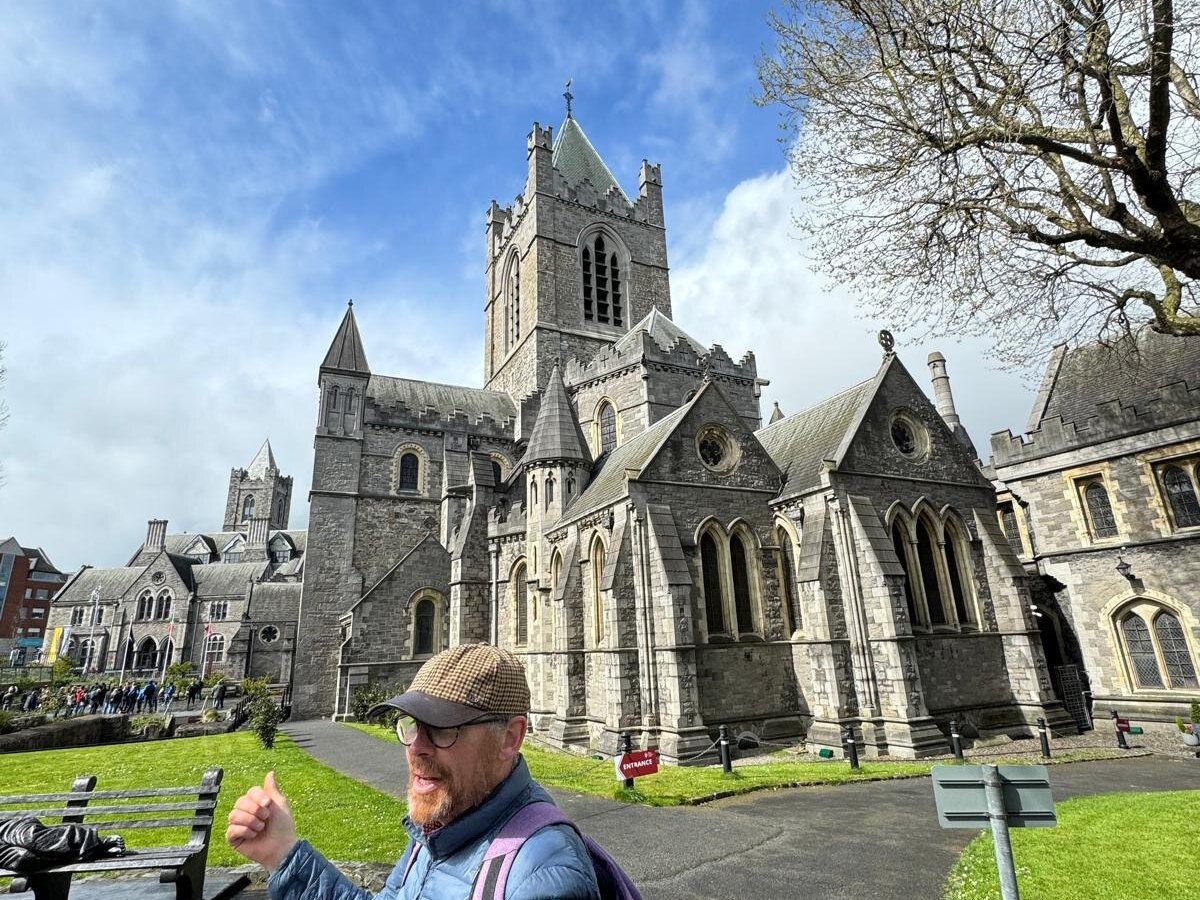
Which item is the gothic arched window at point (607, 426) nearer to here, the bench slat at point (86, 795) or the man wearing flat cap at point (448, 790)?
the bench slat at point (86, 795)

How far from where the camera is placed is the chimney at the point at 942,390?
31.7m

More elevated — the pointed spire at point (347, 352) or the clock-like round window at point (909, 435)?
the pointed spire at point (347, 352)

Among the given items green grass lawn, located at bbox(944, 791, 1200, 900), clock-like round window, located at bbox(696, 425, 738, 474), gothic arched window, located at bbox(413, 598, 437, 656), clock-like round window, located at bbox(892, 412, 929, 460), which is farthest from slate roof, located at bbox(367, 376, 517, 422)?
green grass lawn, located at bbox(944, 791, 1200, 900)

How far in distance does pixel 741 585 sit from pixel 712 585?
916mm

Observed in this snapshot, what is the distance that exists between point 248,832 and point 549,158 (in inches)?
1533

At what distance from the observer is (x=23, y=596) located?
6888 cm

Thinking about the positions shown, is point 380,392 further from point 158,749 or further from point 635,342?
point 158,749

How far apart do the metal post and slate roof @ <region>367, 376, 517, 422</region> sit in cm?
2958

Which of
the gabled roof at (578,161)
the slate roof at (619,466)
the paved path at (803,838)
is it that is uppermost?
the gabled roof at (578,161)

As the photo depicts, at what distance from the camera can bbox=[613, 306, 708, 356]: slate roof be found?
2797 centimetres

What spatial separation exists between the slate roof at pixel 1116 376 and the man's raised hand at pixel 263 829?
2126cm

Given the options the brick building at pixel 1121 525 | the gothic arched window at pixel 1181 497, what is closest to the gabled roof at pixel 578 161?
the brick building at pixel 1121 525

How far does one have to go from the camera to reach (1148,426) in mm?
17594

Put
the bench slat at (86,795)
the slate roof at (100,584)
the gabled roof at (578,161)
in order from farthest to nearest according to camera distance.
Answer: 1. the slate roof at (100,584)
2. the gabled roof at (578,161)
3. the bench slat at (86,795)
